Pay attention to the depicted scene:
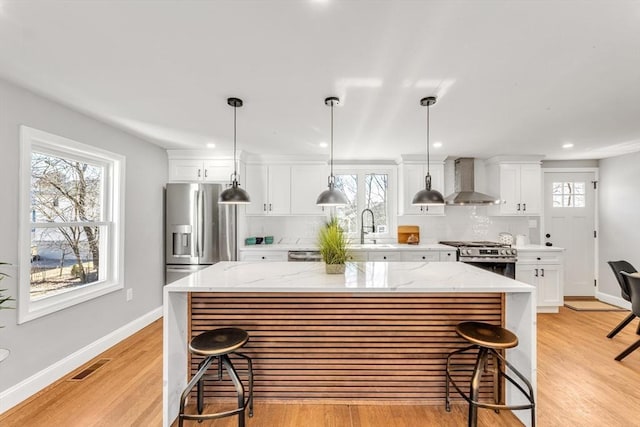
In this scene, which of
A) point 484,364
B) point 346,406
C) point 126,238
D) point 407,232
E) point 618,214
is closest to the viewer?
point 484,364

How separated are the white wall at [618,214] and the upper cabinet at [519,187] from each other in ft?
3.96

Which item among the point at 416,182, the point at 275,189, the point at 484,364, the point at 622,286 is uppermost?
the point at 416,182

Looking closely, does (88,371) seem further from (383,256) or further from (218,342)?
(383,256)

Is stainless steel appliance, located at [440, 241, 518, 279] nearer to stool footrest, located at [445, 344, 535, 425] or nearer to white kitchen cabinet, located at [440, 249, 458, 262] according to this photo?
white kitchen cabinet, located at [440, 249, 458, 262]

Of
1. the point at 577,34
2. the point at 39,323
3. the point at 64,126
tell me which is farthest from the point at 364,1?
the point at 39,323

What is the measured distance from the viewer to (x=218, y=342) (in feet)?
5.79

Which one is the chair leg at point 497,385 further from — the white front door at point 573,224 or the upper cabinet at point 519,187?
the white front door at point 573,224

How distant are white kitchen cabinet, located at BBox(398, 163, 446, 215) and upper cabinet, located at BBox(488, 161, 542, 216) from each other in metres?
0.94

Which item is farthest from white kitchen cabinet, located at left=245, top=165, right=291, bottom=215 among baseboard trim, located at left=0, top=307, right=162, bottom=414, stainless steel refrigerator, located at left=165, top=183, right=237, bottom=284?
baseboard trim, located at left=0, top=307, right=162, bottom=414

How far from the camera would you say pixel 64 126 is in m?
2.58

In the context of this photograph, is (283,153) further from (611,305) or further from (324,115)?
(611,305)

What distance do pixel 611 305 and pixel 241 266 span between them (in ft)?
18.3

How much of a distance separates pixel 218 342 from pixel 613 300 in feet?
19.2

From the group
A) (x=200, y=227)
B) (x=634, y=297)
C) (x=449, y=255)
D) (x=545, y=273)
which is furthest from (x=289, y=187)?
(x=634, y=297)
